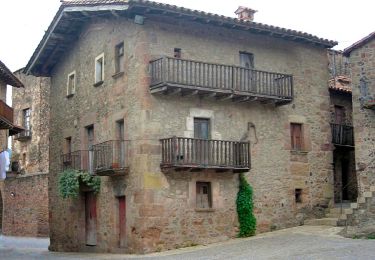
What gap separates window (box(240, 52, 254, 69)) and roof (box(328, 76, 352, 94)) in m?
5.10

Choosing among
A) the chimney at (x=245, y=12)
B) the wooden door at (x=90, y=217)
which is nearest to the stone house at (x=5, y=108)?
the wooden door at (x=90, y=217)

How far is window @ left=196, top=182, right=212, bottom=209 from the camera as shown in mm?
20903

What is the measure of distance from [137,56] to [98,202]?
6000mm

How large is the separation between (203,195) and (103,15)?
777 cm

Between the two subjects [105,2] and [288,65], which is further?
[288,65]

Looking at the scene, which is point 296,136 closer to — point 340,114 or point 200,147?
point 340,114

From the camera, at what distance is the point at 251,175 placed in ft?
72.6

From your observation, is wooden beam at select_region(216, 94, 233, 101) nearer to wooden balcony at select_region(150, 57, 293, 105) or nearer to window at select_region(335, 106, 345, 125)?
wooden balcony at select_region(150, 57, 293, 105)

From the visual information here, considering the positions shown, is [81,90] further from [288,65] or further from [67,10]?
[288,65]

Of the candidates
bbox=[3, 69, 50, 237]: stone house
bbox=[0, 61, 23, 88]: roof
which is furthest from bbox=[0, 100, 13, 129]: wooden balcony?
bbox=[3, 69, 50, 237]: stone house

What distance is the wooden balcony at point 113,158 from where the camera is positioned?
67.1ft

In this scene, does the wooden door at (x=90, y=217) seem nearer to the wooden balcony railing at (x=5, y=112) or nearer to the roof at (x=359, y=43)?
the wooden balcony railing at (x=5, y=112)

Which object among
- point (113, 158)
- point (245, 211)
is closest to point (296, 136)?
point (245, 211)

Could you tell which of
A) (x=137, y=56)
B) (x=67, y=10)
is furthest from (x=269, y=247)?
(x=67, y=10)
